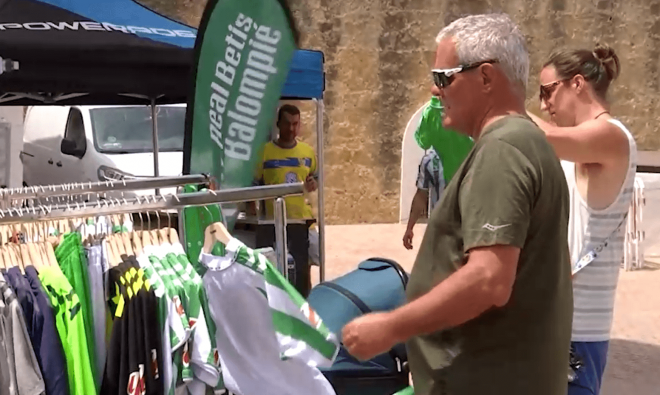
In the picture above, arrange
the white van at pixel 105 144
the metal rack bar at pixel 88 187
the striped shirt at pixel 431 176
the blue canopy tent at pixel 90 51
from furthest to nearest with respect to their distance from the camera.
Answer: the white van at pixel 105 144 < the striped shirt at pixel 431 176 < the blue canopy tent at pixel 90 51 < the metal rack bar at pixel 88 187

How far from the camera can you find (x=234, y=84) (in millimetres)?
4043

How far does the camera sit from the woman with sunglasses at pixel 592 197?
2.39 metres

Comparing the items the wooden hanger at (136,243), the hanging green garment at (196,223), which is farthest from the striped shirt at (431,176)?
the wooden hanger at (136,243)

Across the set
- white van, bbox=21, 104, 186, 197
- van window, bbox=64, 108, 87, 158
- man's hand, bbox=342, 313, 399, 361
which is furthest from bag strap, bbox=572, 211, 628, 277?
van window, bbox=64, 108, 87, 158

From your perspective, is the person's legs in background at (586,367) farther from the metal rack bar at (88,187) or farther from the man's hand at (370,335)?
the metal rack bar at (88,187)

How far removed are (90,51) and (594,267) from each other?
2598 mm

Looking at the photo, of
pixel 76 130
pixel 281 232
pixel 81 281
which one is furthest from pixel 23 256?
pixel 76 130

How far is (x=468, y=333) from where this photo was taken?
1.64 metres

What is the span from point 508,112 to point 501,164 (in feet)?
0.57

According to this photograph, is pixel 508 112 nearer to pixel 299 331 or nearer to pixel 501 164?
pixel 501 164

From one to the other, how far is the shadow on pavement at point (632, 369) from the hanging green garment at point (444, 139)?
187cm

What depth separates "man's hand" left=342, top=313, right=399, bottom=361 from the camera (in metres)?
1.55

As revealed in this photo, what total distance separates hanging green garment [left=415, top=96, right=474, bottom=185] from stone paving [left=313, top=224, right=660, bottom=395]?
1.89 metres

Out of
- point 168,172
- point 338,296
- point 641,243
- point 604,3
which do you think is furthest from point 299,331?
point 604,3
